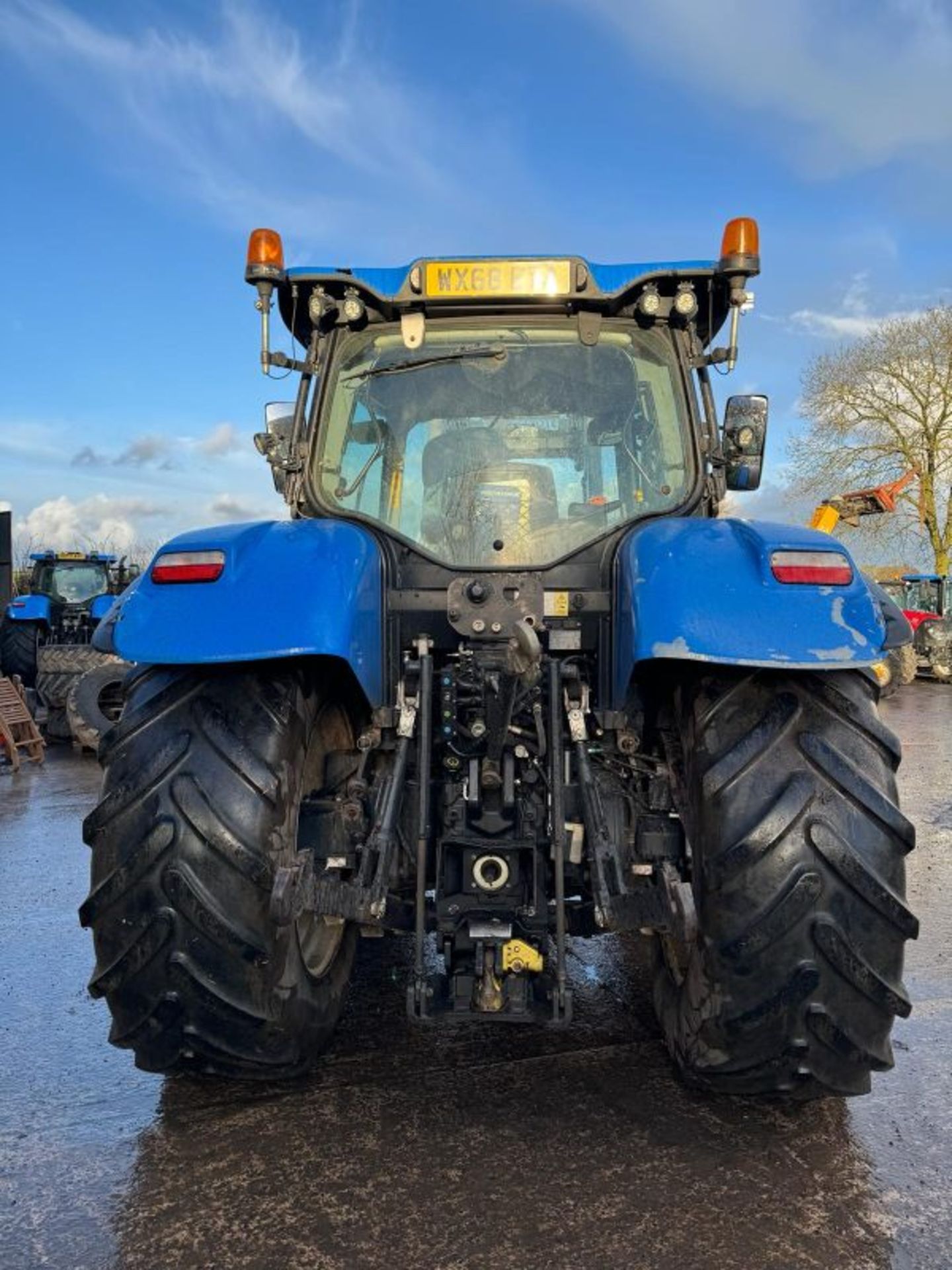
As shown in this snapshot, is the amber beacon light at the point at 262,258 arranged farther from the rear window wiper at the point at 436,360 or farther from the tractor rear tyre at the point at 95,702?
the tractor rear tyre at the point at 95,702

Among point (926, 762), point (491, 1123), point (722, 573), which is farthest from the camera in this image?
point (926, 762)

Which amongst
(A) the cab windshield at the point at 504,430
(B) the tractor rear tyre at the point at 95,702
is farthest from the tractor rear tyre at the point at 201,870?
(B) the tractor rear tyre at the point at 95,702

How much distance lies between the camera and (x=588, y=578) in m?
3.18

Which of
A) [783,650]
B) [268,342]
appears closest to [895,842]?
[783,650]

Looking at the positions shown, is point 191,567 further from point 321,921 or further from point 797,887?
point 797,887

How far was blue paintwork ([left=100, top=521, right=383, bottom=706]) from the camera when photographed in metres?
2.56

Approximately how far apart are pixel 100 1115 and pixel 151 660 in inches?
55.2

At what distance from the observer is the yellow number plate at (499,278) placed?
11.3ft

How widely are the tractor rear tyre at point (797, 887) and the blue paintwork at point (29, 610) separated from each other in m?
14.3

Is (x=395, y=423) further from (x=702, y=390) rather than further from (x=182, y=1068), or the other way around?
(x=182, y=1068)

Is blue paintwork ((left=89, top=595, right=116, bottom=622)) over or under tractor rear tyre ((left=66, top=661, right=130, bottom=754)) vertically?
over

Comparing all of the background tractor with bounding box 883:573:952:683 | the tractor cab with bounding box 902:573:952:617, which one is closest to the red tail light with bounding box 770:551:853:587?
the background tractor with bounding box 883:573:952:683

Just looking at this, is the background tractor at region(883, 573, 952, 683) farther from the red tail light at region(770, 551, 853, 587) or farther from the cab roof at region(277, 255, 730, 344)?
the red tail light at region(770, 551, 853, 587)

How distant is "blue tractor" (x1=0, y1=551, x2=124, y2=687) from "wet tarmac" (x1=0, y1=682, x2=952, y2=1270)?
12.2 metres
